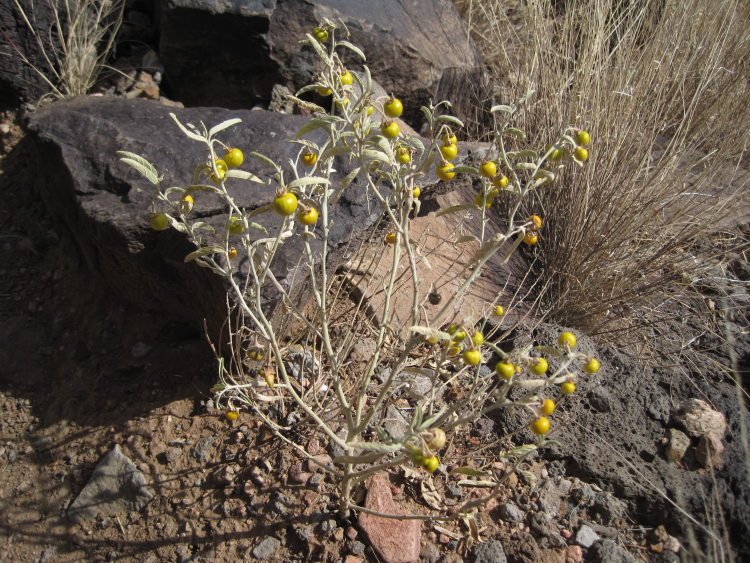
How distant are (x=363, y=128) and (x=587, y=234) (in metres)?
1.64

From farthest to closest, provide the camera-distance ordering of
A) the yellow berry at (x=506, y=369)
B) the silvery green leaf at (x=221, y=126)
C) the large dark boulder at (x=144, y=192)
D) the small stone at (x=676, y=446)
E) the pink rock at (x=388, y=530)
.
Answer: the large dark boulder at (x=144, y=192) → the small stone at (x=676, y=446) → the pink rock at (x=388, y=530) → the silvery green leaf at (x=221, y=126) → the yellow berry at (x=506, y=369)

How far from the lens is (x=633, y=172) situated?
248 centimetres

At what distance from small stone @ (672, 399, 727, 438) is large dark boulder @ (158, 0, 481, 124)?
7.49 feet

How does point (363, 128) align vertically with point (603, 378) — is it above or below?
above

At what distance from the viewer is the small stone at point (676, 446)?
192 cm

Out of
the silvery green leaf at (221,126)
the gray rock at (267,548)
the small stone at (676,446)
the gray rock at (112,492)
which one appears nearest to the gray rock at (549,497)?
the small stone at (676,446)

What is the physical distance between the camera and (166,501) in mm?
1792

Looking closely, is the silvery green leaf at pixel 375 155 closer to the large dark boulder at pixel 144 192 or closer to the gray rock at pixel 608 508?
the large dark boulder at pixel 144 192

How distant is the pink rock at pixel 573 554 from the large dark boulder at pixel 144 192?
1.19 meters

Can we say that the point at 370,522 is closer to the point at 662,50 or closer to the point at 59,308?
the point at 59,308

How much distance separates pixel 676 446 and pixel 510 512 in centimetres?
61

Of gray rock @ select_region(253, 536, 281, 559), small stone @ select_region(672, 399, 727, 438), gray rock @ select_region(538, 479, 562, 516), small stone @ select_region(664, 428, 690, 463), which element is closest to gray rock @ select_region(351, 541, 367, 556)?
gray rock @ select_region(253, 536, 281, 559)

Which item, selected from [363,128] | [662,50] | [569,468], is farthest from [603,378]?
[662,50]

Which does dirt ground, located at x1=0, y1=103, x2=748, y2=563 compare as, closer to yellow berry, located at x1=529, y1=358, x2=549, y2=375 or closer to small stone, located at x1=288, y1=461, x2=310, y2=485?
small stone, located at x1=288, y1=461, x2=310, y2=485
